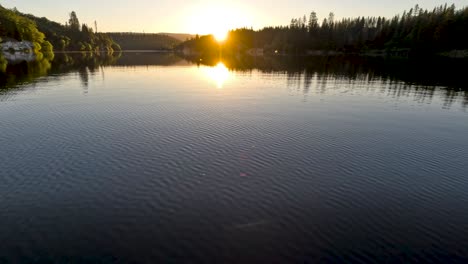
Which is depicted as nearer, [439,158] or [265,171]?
[265,171]

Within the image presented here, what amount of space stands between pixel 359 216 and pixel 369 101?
4740 centimetres

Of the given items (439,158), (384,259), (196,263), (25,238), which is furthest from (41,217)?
(439,158)

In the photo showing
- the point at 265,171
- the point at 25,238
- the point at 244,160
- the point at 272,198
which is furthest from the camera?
the point at 244,160

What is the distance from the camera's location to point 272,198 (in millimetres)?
21000

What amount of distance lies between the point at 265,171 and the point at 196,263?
39.8 ft

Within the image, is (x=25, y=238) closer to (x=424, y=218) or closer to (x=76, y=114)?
(x=424, y=218)

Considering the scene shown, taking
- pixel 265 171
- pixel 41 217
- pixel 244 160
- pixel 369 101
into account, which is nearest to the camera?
pixel 41 217

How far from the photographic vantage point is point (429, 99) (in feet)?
202

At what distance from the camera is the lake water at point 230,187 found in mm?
16047

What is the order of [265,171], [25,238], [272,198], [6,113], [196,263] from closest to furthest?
[196,263]
[25,238]
[272,198]
[265,171]
[6,113]

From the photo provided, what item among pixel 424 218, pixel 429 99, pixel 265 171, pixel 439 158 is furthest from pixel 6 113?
pixel 429 99

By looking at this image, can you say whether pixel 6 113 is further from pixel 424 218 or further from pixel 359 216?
pixel 424 218

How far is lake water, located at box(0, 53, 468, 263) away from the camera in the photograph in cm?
1605

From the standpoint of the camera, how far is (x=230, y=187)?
22500 mm
